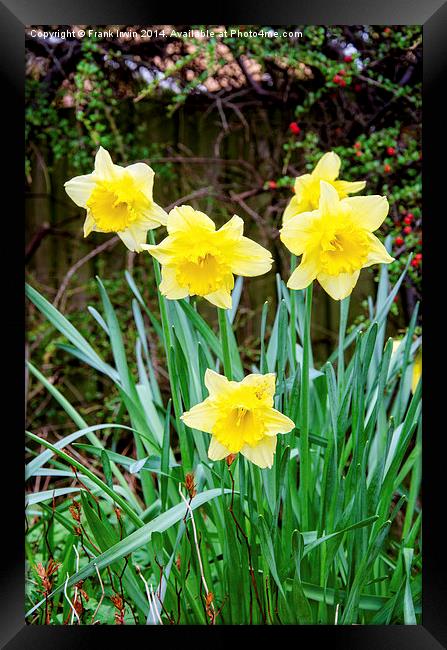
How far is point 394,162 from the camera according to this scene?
5.66 feet

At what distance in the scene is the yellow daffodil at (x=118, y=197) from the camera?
0.96 meters

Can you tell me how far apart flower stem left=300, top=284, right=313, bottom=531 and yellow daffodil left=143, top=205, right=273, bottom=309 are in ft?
0.39

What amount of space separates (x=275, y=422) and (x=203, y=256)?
0.28m

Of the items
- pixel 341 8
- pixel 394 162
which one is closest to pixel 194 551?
pixel 341 8

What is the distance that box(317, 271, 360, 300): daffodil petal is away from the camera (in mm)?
943

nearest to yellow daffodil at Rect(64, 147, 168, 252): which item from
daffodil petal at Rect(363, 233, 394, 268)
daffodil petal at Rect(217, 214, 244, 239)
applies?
daffodil petal at Rect(217, 214, 244, 239)

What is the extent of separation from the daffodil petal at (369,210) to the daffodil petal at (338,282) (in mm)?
78

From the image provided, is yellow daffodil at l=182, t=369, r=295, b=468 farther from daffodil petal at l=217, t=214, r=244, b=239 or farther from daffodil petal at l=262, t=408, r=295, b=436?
daffodil petal at l=217, t=214, r=244, b=239

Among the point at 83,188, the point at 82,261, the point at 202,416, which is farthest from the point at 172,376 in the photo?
the point at 82,261

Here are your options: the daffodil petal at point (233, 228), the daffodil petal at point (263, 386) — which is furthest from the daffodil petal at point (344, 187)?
the daffodil petal at point (263, 386)

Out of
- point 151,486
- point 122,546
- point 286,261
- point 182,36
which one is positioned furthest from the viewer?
point 286,261

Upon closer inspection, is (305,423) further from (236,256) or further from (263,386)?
(236,256)
